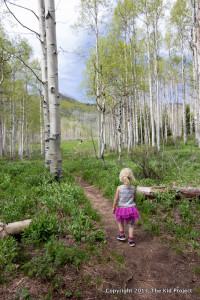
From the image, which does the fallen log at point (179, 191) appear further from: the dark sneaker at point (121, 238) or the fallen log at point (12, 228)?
the fallen log at point (12, 228)

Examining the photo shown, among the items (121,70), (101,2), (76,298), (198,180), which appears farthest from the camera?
(101,2)

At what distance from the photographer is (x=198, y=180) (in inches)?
235

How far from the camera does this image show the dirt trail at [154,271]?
7.13 feet

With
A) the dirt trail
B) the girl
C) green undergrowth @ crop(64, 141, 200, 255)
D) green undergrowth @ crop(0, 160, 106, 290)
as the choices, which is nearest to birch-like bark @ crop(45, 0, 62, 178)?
green undergrowth @ crop(0, 160, 106, 290)

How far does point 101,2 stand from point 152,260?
55.0 feet

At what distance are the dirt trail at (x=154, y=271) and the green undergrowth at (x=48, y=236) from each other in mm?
511

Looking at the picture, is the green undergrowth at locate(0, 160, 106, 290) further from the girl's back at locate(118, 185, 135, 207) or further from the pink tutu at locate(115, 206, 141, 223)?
the girl's back at locate(118, 185, 135, 207)

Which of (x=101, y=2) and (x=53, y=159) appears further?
(x=101, y=2)

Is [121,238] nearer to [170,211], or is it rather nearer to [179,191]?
[170,211]

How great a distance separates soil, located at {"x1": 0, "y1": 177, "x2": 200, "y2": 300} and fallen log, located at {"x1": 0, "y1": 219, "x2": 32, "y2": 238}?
0.76 meters

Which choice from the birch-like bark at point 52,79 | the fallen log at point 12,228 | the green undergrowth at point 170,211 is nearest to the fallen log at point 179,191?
the green undergrowth at point 170,211

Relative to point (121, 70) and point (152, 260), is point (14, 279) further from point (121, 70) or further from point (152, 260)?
point (121, 70)

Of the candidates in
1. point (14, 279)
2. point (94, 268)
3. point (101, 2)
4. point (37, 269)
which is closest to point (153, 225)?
point (94, 268)

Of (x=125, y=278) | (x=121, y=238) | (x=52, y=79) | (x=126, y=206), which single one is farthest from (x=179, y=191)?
(x=52, y=79)
